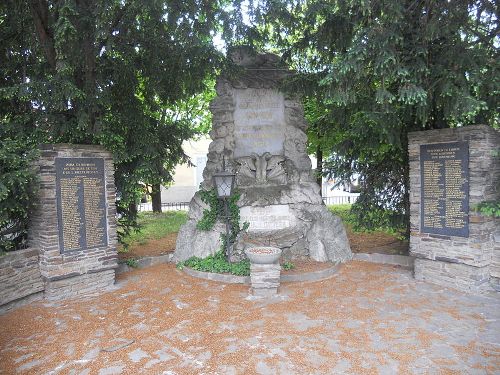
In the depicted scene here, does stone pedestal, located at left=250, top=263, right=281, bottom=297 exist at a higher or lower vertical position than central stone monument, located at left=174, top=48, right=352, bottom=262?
lower

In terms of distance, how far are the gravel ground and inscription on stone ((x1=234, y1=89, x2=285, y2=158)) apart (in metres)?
3.26

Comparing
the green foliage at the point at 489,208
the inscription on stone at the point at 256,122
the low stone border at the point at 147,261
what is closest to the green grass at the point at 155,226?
the low stone border at the point at 147,261

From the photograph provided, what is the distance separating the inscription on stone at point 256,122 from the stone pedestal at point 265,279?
3.20 m

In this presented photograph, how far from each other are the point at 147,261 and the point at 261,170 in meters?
3.23

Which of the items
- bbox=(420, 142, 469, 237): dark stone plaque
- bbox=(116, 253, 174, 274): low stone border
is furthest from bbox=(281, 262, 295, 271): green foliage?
bbox=(116, 253, 174, 274): low stone border

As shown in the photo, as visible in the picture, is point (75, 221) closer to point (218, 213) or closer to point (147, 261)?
point (147, 261)

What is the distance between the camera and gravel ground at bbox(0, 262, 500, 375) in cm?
400

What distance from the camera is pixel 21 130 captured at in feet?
21.0

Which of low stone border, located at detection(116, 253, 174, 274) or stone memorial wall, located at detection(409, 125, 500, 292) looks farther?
low stone border, located at detection(116, 253, 174, 274)

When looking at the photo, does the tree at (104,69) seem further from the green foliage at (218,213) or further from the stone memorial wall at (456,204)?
the stone memorial wall at (456,204)

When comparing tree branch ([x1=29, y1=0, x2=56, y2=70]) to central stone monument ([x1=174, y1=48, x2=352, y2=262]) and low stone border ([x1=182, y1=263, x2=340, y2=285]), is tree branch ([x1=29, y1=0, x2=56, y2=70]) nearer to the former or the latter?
central stone monument ([x1=174, y1=48, x2=352, y2=262])

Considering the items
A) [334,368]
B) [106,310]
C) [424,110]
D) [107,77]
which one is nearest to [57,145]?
[107,77]

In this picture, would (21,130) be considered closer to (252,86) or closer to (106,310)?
(106,310)

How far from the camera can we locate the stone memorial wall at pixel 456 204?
598 cm
